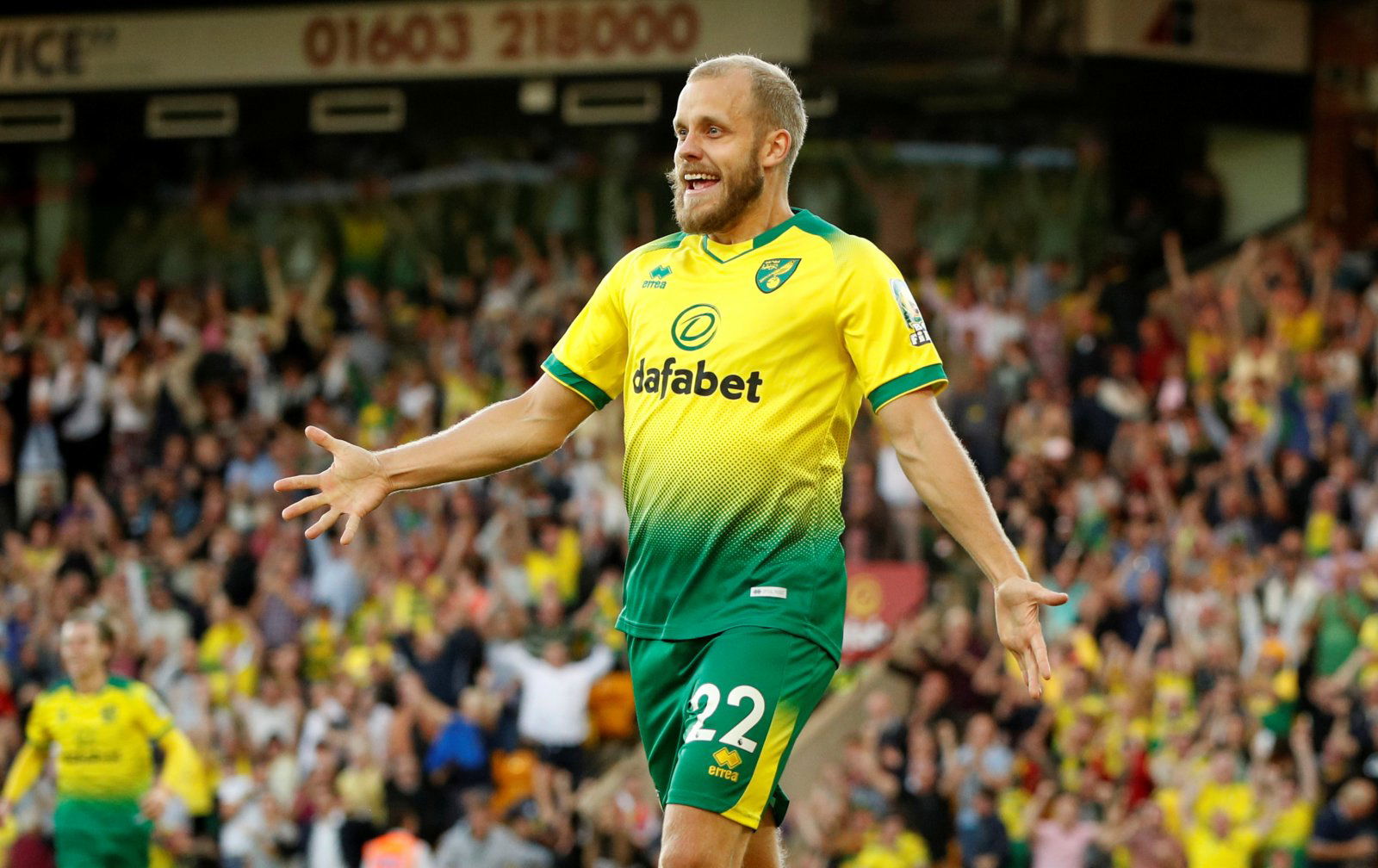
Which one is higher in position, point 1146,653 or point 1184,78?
point 1184,78

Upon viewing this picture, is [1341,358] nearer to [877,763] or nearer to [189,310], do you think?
[877,763]

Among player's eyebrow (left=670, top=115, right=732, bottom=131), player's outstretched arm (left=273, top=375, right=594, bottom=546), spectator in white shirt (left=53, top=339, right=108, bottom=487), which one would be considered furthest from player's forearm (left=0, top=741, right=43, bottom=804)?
spectator in white shirt (left=53, top=339, right=108, bottom=487)

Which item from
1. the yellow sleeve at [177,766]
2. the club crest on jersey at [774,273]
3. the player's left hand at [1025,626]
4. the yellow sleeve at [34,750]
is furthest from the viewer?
the yellow sleeve at [34,750]

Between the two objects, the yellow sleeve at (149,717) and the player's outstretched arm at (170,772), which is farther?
the yellow sleeve at (149,717)

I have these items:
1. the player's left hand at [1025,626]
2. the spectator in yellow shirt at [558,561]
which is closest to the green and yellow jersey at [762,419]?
the player's left hand at [1025,626]

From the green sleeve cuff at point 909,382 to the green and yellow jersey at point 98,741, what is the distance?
626 cm

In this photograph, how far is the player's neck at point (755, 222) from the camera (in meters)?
5.79

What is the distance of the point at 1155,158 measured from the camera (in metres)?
23.0

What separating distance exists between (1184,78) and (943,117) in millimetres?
2783

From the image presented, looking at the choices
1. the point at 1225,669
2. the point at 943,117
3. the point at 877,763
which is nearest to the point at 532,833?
the point at 877,763

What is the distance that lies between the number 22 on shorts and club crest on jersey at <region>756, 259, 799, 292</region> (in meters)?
1.09

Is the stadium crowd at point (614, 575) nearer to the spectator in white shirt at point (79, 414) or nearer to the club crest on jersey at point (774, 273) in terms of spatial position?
the spectator in white shirt at point (79, 414)

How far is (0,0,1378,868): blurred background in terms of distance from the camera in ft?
47.9

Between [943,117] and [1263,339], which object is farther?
[943,117]
